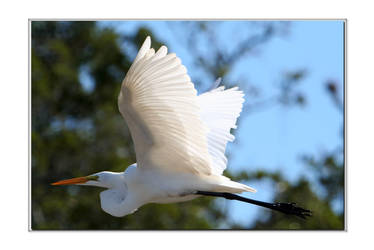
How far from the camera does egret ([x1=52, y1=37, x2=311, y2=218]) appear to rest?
2.83m

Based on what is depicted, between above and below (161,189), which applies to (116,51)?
above

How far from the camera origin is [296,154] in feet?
17.0

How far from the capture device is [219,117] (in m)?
3.73

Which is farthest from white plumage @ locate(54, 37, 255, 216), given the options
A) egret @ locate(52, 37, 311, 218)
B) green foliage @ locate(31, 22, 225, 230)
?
green foliage @ locate(31, 22, 225, 230)

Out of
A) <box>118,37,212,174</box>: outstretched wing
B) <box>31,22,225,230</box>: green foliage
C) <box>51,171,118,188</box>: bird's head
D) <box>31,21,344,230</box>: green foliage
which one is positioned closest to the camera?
<box>118,37,212,174</box>: outstretched wing

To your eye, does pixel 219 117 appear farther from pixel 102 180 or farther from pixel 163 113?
pixel 163 113

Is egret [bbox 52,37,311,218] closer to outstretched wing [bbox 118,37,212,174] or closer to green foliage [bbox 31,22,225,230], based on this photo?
outstretched wing [bbox 118,37,212,174]

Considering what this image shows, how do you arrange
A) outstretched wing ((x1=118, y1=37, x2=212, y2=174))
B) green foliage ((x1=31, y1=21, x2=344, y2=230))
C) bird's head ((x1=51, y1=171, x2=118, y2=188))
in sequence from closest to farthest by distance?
outstretched wing ((x1=118, y1=37, x2=212, y2=174))
bird's head ((x1=51, y1=171, x2=118, y2=188))
green foliage ((x1=31, y1=21, x2=344, y2=230))

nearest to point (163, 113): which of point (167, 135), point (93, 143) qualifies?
point (167, 135)

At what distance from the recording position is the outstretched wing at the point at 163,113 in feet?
9.15
